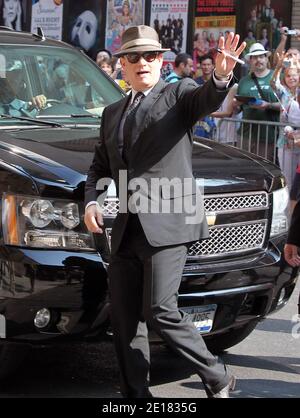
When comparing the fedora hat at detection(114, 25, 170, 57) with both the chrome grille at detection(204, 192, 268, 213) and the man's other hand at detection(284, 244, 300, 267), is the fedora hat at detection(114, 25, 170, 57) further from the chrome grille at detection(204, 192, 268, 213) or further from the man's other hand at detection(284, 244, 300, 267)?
the man's other hand at detection(284, 244, 300, 267)

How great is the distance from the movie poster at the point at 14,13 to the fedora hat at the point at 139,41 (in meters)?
14.2

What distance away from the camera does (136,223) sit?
465 centimetres

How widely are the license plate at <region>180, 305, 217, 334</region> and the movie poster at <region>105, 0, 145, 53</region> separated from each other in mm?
11936

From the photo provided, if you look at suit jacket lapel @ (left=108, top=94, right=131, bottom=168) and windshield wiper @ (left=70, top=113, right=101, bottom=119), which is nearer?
suit jacket lapel @ (left=108, top=94, right=131, bottom=168)

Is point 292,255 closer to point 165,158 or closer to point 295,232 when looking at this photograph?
point 295,232

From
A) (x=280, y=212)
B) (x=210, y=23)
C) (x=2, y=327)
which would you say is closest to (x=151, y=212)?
(x=2, y=327)

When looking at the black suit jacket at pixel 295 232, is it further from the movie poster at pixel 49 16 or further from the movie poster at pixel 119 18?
the movie poster at pixel 49 16

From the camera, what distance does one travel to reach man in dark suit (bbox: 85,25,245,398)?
181 inches

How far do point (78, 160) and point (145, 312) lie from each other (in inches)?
39.7

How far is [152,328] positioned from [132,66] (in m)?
1.35

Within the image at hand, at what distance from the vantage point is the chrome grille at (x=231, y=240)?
17.1ft

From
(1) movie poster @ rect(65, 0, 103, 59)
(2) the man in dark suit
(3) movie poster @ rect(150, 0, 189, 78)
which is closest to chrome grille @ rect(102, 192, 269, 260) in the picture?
(2) the man in dark suit
